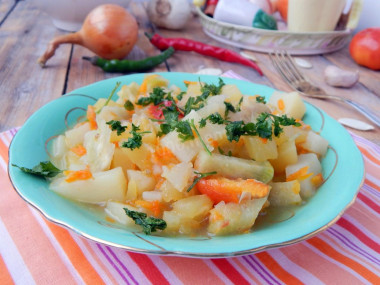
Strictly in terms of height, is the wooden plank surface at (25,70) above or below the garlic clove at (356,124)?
below

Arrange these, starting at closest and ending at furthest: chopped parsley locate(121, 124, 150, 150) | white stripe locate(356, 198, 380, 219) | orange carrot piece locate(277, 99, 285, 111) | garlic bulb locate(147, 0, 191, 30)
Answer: chopped parsley locate(121, 124, 150, 150)
white stripe locate(356, 198, 380, 219)
orange carrot piece locate(277, 99, 285, 111)
garlic bulb locate(147, 0, 191, 30)

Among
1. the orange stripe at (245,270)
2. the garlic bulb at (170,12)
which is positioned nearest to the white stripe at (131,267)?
the orange stripe at (245,270)

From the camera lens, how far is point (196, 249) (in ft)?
3.50

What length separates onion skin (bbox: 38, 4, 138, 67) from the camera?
9.49 feet

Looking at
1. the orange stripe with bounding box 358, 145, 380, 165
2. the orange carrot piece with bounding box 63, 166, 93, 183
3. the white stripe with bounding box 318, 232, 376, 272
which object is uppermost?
the orange carrot piece with bounding box 63, 166, 93, 183

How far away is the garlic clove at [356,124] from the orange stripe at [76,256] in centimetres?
176

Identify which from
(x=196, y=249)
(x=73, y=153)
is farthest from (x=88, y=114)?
(x=196, y=249)

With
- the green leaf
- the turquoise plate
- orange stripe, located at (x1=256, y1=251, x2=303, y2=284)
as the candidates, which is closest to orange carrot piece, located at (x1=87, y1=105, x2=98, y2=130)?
the turquoise plate

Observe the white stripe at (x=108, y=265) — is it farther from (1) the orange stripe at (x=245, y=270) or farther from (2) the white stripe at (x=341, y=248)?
(2) the white stripe at (x=341, y=248)

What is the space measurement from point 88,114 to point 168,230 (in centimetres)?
81

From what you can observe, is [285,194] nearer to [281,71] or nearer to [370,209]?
[370,209]

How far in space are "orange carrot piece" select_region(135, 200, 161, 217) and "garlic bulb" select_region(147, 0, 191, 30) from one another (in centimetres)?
297

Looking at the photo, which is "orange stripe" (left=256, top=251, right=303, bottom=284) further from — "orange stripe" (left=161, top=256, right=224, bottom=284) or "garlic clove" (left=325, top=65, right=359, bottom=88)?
"garlic clove" (left=325, top=65, right=359, bottom=88)

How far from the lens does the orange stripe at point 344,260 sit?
49.1 inches
